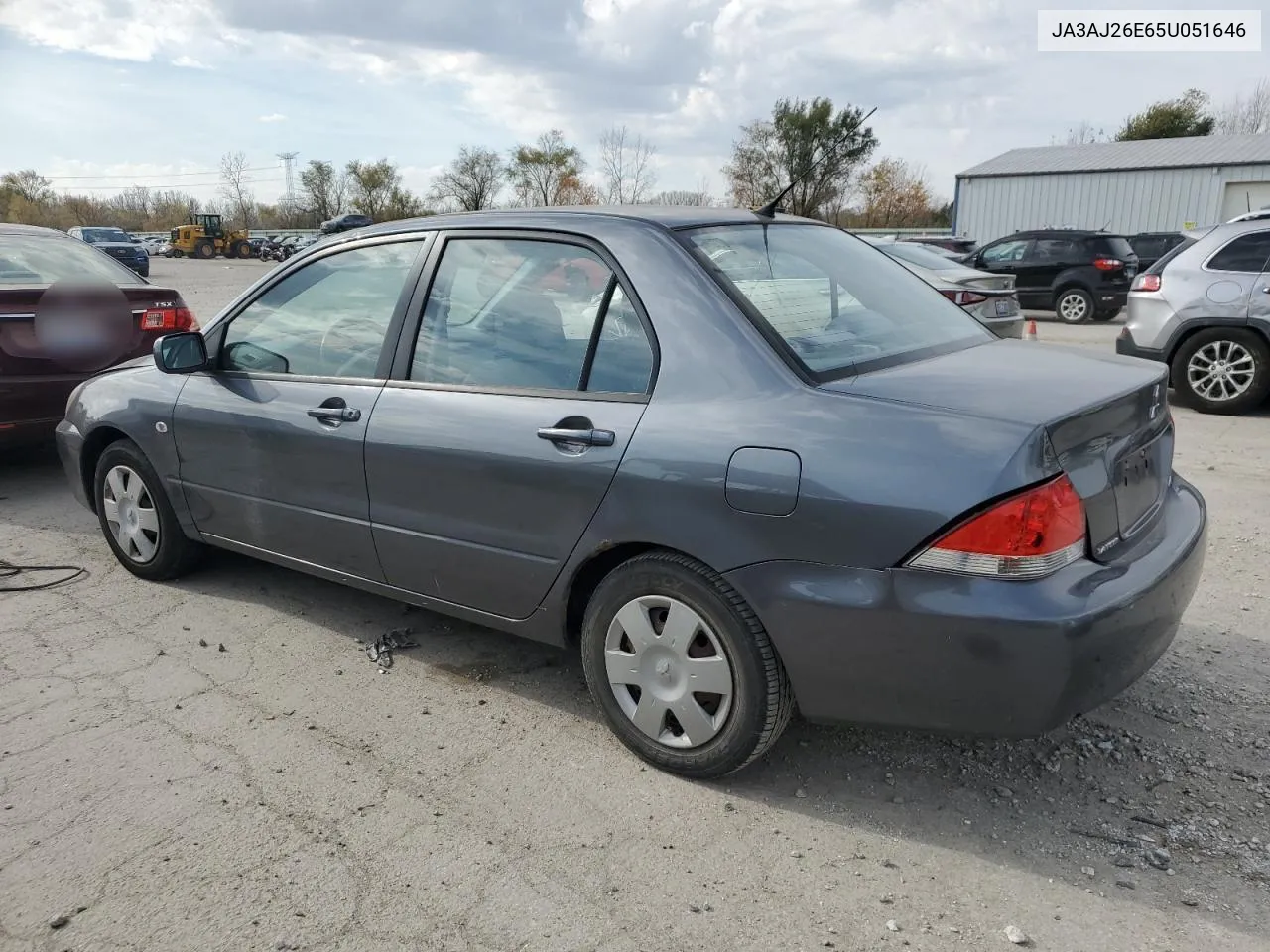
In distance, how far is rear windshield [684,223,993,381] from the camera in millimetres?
2770

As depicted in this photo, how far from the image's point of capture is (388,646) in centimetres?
385

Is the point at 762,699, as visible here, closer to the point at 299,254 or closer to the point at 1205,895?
the point at 1205,895

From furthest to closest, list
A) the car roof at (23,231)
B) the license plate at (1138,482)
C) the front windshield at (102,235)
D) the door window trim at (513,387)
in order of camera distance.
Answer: the front windshield at (102,235) → the car roof at (23,231) → the door window trim at (513,387) → the license plate at (1138,482)

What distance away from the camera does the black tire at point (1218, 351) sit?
26.0 ft

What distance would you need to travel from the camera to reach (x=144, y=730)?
3.22 meters

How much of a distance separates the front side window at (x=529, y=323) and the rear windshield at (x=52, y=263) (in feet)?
14.2

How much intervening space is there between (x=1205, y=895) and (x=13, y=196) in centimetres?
9029

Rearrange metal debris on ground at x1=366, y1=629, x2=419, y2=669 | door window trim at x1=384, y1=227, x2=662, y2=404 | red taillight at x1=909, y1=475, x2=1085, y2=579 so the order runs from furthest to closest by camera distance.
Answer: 1. metal debris on ground at x1=366, y1=629, x2=419, y2=669
2. door window trim at x1=384, y1=227, x2=662, y2=404
3. red taillight at x1=909, y1=475, x2=1085, y2=579

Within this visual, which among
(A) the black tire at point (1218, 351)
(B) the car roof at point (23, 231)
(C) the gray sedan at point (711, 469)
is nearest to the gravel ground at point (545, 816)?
(C) the gray sedan at point (711, 469)

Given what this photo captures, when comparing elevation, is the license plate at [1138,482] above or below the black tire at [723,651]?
above

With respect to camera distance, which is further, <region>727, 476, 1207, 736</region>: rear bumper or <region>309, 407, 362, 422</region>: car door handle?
<region>309, 407, 362, 422</region>: car door handle

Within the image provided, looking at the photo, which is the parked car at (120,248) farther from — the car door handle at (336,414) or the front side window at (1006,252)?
the car door handle at (336,414)

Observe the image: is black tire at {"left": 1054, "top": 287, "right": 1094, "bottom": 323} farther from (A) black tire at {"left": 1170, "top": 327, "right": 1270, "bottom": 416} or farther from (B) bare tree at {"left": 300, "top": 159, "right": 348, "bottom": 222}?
(B) bare tree at {"left": 300, "top": 159, "right": 348, "bottom": 222}

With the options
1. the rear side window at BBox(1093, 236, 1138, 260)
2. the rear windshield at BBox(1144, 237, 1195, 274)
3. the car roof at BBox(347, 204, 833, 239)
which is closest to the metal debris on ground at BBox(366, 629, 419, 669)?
the car roof at BBox(347, 204, 833, 239)
